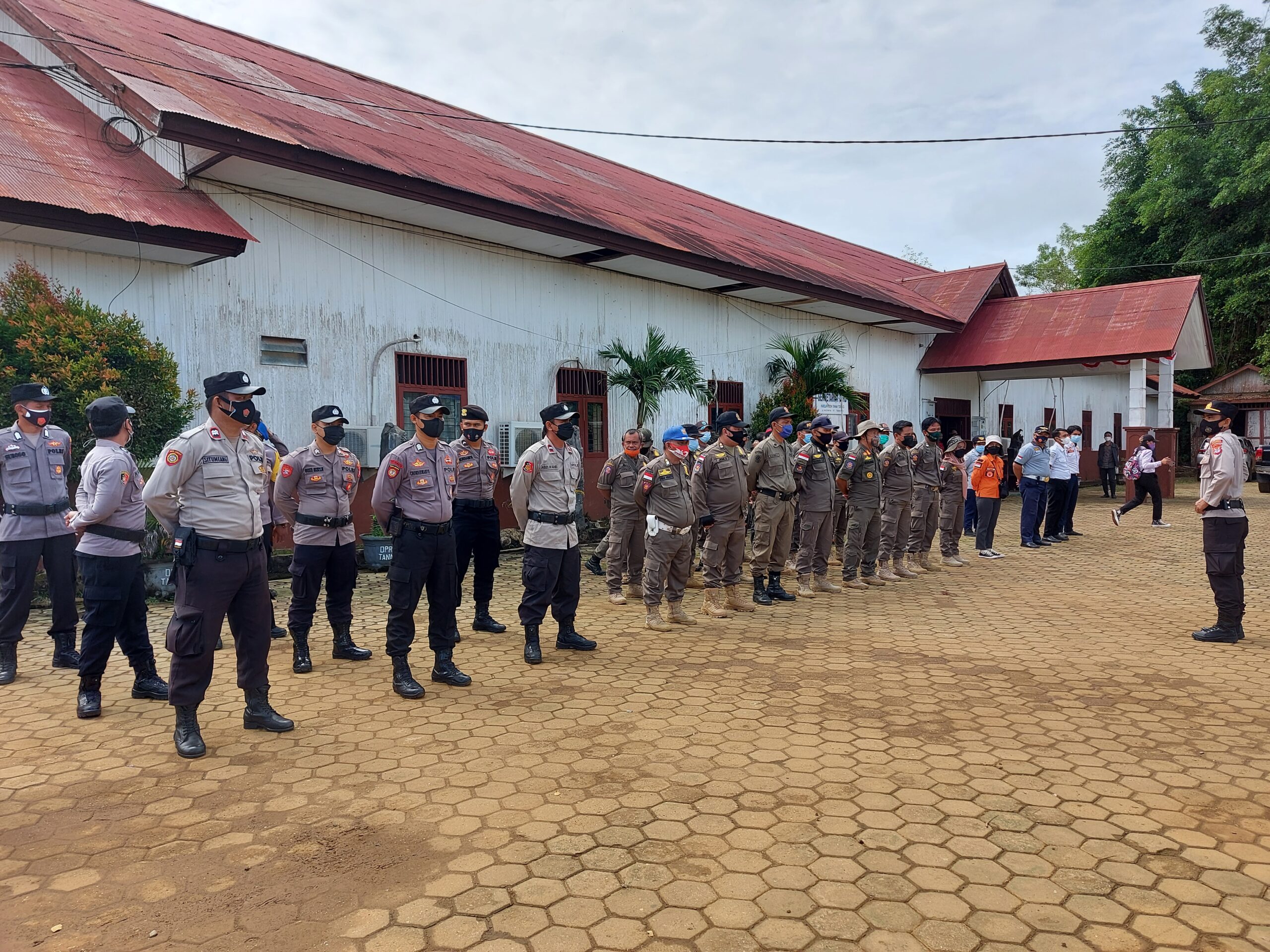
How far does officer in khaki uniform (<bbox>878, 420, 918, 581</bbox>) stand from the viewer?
948 centimetres

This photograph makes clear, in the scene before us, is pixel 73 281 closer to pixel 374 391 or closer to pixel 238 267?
pixel 238 267

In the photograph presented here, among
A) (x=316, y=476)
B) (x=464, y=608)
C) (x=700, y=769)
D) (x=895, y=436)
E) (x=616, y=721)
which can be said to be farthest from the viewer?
(x=895, y=436)

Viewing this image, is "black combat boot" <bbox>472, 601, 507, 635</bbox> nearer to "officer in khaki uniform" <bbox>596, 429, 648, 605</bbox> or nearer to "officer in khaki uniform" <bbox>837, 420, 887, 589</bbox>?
"officer in khaki uniform" <bbox>596, 429, 648, 605</bbox>

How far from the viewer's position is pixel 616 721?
15.2 ft

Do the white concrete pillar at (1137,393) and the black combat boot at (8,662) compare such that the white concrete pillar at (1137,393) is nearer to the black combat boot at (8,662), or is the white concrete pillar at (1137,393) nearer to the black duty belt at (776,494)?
the black duty belt at (776,494)

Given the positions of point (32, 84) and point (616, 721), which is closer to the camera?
point (616, 721)

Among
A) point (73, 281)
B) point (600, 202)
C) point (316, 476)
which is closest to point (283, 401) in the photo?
point (73, 281)

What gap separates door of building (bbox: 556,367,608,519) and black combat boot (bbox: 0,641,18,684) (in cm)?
763

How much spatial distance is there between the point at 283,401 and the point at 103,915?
734 cm

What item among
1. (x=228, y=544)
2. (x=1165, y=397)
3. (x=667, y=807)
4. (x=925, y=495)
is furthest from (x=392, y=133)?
(x=1165, y=397)

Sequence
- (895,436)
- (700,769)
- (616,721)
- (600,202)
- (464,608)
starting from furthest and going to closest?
1. (600,202)
2. (895,436)
3. (464,608)
4. (616,721)
5. (700,769)

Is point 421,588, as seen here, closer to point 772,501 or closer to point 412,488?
point 412,488

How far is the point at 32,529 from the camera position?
543cm

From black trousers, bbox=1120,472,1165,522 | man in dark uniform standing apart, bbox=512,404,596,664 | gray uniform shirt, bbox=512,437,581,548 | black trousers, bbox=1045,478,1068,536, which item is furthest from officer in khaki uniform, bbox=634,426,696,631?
black trousers, bbox=1120,472,1165,522
